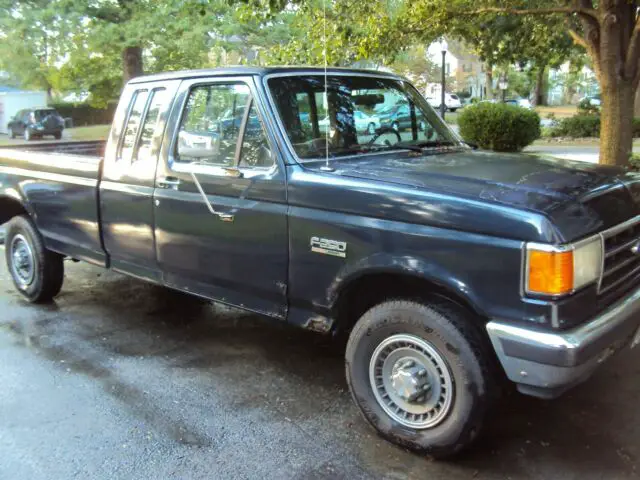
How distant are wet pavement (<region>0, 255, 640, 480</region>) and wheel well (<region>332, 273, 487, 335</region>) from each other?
0.60 meters

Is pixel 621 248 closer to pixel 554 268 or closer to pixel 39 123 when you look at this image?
pixel 554 268

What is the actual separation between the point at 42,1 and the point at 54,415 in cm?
1922

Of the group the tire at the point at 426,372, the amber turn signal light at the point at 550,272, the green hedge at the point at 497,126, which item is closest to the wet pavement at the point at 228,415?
the tire at the point at 426,372

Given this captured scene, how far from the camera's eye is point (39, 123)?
99.7ft

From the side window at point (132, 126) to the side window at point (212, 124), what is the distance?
571 millimetres

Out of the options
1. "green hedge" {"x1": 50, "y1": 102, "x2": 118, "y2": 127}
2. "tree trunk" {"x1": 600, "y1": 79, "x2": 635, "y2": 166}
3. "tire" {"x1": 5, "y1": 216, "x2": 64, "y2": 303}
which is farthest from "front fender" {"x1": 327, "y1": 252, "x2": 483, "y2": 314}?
"green hedge" {"x1": 50, "y1": 102, "x2": 118, "y2": 127}

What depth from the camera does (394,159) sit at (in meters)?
3.91

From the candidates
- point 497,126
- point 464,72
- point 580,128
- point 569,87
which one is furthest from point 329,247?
point 464,72

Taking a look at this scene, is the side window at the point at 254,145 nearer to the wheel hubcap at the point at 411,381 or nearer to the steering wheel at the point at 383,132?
the steering wheel at the point at 383,132

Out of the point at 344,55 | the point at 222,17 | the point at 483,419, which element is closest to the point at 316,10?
the point at 344,55

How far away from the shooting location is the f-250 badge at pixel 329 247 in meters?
3.31

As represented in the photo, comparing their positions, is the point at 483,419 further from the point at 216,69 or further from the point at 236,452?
the point at 216,69

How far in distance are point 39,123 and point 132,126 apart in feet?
94.8

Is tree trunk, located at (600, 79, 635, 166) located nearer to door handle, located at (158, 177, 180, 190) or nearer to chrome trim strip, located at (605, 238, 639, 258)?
chrome trim strip, located at (605, 238, 639, 258)
